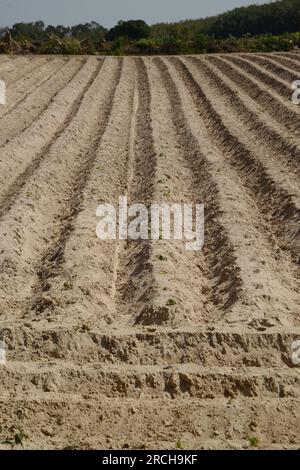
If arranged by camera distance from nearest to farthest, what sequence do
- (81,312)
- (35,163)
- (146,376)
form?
(146,376) → (81,312) → (35,163)

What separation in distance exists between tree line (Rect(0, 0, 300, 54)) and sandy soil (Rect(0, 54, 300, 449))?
Result: 14648 mm

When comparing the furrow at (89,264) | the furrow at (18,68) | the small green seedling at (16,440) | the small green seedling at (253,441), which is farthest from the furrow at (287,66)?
the small green seedling at (16,440)

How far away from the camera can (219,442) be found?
3.55m

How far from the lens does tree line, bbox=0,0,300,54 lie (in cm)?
2475

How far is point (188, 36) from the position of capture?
94.9ft

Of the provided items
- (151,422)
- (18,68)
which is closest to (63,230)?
(151,422)

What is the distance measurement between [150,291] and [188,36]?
25.6 m

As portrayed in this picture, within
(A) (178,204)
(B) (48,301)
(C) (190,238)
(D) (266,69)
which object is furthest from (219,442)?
(D) (266,69)

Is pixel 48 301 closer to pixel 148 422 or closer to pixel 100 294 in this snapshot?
pixel 100 294

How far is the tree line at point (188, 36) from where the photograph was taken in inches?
974

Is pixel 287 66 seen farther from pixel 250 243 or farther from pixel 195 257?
pixel 195 257

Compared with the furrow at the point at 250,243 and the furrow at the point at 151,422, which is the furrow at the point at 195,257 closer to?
the furrow at the point at 250,243

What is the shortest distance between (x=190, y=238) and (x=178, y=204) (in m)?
0.98

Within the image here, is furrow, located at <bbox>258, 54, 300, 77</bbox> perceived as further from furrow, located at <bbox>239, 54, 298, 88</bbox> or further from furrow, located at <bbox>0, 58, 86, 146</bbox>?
furrow, located at <bbox>0, 58, 86, 146</bbox>
